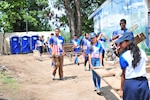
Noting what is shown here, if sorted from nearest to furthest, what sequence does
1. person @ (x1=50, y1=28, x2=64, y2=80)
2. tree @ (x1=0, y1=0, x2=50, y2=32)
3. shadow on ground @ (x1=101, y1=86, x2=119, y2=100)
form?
shadow on ground @ (x1=101, y1=86, x2=119, y2=100) < person @ (x1=50, y1=28, x2=64, y2=80) < tree @ (x1=0, y1=0, x2=50, y2=32)

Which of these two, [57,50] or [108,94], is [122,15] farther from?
[108,94]

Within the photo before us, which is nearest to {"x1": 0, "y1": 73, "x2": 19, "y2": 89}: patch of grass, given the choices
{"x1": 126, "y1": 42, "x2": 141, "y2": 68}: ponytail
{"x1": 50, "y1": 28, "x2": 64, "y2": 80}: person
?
{"x1": 50, "y1": 28, "x2": 64, "y2": 80}: person

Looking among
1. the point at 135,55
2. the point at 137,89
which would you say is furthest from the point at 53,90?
the point at 135,55

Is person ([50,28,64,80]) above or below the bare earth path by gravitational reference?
above

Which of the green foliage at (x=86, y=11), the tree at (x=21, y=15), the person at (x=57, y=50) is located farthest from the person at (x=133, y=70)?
the green foliage at (x=86, y=11)

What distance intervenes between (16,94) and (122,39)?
5.19 metres

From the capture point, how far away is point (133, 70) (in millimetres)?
4629

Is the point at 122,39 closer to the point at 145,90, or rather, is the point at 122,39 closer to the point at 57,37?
the point at 145,90

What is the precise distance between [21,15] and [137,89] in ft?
91.2

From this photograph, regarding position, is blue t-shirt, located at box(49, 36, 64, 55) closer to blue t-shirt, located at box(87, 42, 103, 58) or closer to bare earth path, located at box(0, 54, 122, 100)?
bare earth path, located at box(0, 54, 122, 100)

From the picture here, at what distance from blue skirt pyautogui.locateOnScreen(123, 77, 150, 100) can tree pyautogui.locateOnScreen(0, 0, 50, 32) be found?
17450mm

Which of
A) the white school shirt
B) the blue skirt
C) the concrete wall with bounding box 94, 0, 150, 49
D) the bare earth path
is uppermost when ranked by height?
the concrete wall with bounding box 94, 0, 150, 49

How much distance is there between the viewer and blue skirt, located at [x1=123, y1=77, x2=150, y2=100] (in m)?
4.65

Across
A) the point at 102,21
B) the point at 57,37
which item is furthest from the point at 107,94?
the point at 102,21
